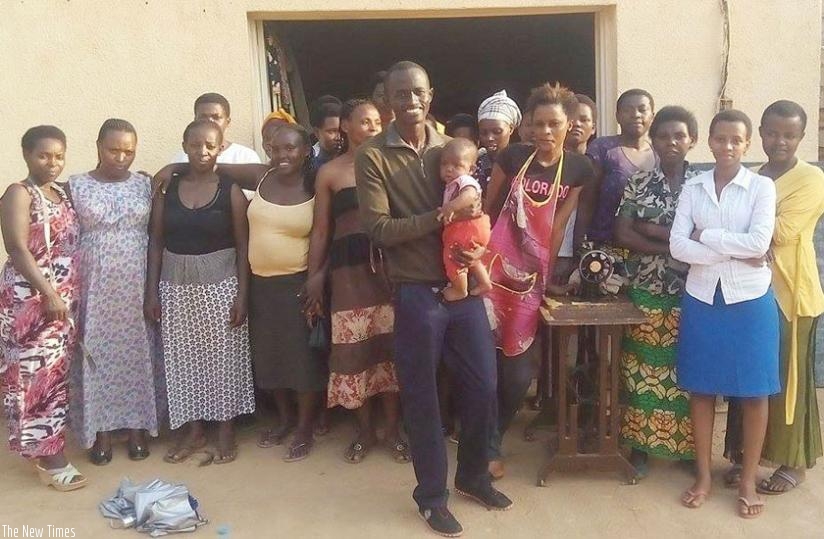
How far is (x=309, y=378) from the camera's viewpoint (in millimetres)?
3658

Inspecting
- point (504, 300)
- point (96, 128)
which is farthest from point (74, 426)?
point (504, 300)

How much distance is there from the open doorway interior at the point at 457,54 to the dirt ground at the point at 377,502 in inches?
184

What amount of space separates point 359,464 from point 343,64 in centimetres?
699

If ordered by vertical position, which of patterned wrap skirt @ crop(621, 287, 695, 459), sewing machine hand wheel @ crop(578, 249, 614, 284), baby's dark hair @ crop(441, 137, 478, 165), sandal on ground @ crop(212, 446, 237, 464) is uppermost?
baby's dark hair @ crop(441, 137, 478, 165)

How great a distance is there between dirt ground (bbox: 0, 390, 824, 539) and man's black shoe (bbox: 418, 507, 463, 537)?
51 millimetres

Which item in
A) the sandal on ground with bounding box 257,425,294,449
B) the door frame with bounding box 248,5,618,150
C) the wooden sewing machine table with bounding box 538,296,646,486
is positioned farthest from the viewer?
the door frame with bounding box 248,5,618,150

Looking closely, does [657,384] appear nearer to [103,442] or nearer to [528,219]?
[528,219]

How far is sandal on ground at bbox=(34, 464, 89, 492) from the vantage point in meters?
3.38

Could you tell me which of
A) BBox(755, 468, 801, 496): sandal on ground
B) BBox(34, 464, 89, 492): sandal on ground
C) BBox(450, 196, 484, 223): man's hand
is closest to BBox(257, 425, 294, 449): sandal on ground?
BBox(34, 464, 89, 492): sandal on ground

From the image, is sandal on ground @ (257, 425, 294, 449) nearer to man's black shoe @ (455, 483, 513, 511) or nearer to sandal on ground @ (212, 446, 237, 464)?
sandal on ground @ (212, 446, 237, 464)

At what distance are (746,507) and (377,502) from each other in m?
1.57

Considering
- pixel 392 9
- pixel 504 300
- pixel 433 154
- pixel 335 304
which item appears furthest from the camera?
A: pixel 392 9

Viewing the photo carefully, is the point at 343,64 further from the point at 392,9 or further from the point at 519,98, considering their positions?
the point at 392,9

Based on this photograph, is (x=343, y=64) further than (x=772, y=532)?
Yes
